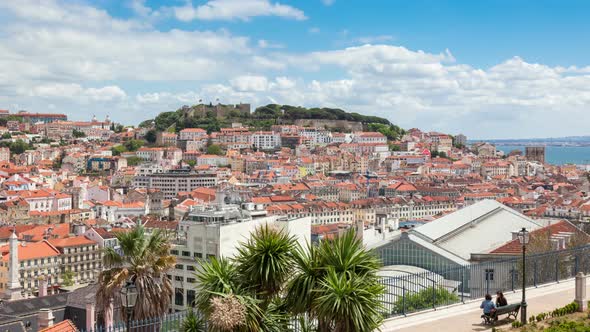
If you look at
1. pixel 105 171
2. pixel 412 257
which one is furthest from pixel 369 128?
pixel 412 257

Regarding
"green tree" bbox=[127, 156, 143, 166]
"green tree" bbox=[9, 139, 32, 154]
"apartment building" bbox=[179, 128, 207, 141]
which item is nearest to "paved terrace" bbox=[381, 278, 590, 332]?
"green tree" bbox=[127, 156, 143, 166]

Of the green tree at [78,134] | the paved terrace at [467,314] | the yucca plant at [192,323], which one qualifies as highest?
the green tree at [78,134]

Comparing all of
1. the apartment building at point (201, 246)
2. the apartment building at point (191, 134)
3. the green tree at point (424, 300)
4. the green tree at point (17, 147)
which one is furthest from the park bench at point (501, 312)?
the green tree at point (17, 147)

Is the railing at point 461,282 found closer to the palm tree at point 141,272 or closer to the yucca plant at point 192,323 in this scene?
the yucca plant at point 192,323

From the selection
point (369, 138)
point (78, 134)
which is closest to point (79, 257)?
point (369, 138)

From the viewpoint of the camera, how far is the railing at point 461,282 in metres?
12.8

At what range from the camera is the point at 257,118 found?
164m

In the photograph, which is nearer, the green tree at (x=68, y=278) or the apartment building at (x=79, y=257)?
the green tree at (x=68, y=278)

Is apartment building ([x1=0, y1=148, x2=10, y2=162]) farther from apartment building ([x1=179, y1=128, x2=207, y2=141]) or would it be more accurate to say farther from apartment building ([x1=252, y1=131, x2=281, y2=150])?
apartment building ([x1=252, y1=131, x2=281, y2=150])

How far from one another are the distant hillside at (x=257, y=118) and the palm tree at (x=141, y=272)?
141 meters

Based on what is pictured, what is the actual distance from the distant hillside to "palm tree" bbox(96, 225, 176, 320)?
140660 mm

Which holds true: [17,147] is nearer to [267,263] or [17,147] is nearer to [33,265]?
[33,265]

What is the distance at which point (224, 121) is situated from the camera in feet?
521

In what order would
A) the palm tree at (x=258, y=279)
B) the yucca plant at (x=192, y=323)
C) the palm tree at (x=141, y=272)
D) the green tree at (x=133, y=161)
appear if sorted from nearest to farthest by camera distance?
the palm tree at (x=258, y=279) → the yucca plant at (x=192, y=323) → the palm tree at (x=141, y=272) → the green tree at (x=133, y=161)
